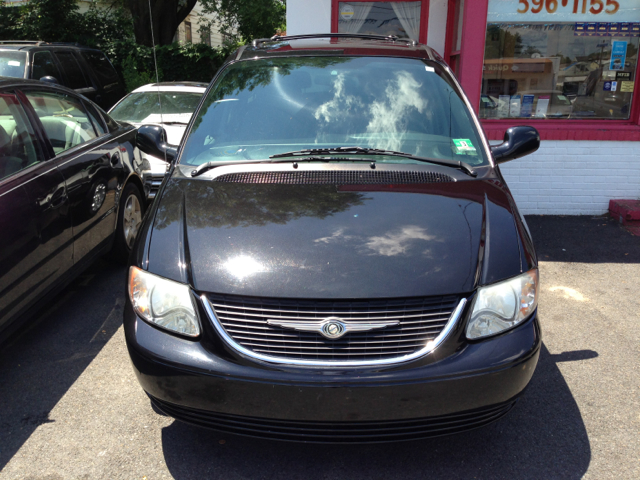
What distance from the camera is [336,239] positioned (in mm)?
2422

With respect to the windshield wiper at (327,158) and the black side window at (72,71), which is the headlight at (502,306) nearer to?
the windshield wiper at (327,158)

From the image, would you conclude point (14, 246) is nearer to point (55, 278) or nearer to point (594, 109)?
point (55, 278)

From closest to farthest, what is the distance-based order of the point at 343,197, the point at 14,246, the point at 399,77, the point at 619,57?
1. the point at 343,197
2. the point at 14,246
3. the point at 399,77
4. the point at 619,57

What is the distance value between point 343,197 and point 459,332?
0.85 meters

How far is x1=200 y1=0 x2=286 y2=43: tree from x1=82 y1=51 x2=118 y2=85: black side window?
1090cm

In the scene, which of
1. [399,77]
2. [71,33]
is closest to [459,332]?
[399,77]

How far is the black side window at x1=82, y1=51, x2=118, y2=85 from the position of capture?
9.53 m

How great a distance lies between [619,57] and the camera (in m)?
6.65

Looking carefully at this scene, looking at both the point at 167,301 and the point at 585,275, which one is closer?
the point at 167,301

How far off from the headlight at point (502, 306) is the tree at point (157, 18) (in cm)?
1735

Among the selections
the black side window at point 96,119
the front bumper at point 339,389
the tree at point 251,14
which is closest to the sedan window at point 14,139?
the black side window at point 96,119

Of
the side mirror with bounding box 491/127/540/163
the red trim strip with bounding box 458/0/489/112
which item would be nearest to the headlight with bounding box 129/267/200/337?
the side mirror with bounding box 491/127/540/163

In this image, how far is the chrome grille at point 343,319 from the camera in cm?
220

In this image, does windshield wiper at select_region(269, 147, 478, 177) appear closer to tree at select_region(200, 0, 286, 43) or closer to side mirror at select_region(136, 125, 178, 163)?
side mirror at select_region(136, 125, 178, 163)
